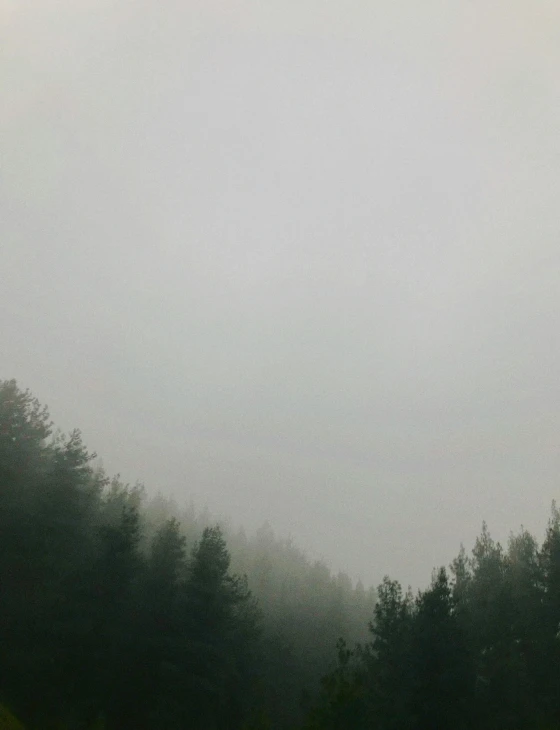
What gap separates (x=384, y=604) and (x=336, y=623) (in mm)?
51075

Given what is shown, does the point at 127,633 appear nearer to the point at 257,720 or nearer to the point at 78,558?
the point at 78,558

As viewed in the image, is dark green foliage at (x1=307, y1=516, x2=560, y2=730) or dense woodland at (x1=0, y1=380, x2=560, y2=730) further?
dense woodland at (x1=0, y1=380, x2=560, y2=730)

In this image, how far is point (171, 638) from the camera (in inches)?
1203

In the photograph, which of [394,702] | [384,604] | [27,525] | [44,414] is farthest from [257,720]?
[44,414]

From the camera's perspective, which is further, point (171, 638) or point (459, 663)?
point (171, 638)

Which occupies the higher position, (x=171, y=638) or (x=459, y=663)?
(x=459, y=663)

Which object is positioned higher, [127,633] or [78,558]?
[78,558]

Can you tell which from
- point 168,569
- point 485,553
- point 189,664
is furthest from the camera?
point 485,553

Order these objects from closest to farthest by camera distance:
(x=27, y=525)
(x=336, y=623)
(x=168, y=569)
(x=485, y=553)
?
1. (x=27, y=525)
2. (x=168, y=569)
3. (x=485, y=553)
4. (x=336, y=623)

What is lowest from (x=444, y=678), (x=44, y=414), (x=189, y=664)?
(x=189, y=664)

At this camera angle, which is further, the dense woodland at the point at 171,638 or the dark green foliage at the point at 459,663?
the dense woodland at the point at 171,638

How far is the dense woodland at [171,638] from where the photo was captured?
26.9 meters

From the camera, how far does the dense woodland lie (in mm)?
26938

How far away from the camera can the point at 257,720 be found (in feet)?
61.2
